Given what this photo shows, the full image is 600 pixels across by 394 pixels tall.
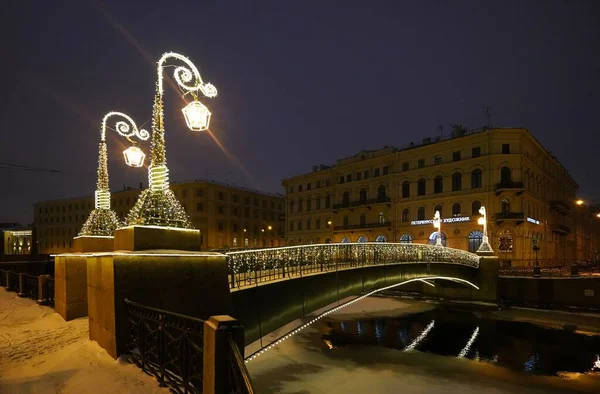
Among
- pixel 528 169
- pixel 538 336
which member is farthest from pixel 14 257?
pixel 528 169

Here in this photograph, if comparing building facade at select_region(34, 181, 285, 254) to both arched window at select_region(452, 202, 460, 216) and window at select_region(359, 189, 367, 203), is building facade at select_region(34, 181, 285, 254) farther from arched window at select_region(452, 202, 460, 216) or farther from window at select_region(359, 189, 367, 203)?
arched window at select_region(452, 202, 460, 216)

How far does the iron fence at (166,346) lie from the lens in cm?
562

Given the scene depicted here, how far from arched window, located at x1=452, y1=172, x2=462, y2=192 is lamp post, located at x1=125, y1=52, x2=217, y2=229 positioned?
128 feet

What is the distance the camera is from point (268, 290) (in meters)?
11.7

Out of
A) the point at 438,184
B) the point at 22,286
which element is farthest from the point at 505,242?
the point at 22,286

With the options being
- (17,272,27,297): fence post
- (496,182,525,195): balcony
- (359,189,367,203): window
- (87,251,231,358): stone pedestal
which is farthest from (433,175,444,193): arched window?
(17,272,27,297): fence post

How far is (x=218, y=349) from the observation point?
489 cm

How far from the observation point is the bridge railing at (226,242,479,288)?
11664mm

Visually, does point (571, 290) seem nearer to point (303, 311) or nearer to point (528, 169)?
point (528, 169)

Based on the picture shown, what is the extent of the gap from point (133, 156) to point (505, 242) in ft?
126

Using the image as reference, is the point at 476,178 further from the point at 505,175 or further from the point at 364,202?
the point at 364,202

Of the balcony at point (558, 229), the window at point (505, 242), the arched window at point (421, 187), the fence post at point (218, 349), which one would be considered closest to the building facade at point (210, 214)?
the arched window at point (421, 187)

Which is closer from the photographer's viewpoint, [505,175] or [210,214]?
[505,175]

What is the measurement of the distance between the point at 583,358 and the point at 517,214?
76.0 ft
